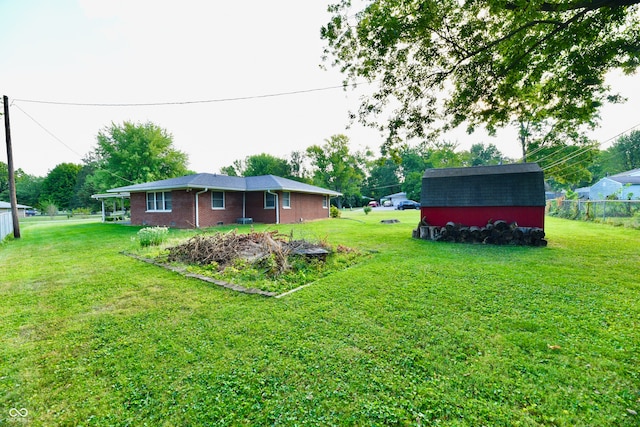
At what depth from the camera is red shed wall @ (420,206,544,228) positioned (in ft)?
30.9

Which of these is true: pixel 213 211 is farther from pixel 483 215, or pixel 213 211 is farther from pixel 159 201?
pixel 483 215

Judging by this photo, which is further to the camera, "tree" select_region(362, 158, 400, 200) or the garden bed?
"tree" select_region(362, 158, 400, 200)

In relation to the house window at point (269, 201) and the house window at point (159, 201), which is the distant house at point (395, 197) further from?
the house window at point (159, 201)

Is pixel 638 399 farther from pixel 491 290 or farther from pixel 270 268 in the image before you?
pixel 270 268

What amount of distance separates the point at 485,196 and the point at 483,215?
28.3 inches

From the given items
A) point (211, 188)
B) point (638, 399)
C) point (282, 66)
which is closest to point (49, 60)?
point (211, 188)

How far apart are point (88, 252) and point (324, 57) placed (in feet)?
29.0

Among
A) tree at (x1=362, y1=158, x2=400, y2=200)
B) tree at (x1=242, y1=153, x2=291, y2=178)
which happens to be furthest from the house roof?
tree at (x1=362, y1=158, x2=400, y2=200)

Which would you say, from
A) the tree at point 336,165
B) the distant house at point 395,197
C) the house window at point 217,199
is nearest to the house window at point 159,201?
the house window at point 217,199

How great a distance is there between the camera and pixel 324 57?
24.3ft

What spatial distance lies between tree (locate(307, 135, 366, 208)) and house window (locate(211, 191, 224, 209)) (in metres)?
31.2

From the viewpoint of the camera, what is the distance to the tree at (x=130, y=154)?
94.7 feet

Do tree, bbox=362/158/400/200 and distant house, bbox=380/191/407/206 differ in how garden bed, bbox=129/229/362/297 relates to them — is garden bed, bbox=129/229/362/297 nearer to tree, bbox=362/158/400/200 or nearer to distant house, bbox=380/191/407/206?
distant house, bbox=380/191/407/206

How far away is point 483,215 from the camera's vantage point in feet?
33.2
